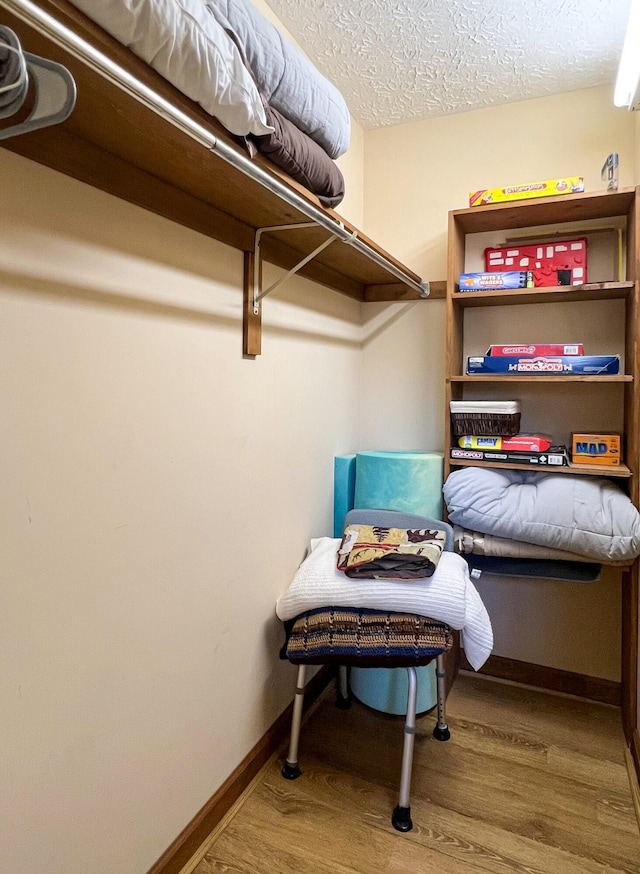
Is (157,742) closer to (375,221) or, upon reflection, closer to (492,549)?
(492,549)

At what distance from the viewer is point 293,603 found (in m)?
1.69

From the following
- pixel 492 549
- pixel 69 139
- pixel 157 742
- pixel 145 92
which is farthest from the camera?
pixel 492 549

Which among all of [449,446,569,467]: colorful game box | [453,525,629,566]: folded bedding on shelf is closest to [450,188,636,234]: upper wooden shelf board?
[449,446,569,467]: colorful game box

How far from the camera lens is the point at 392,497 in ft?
6.83

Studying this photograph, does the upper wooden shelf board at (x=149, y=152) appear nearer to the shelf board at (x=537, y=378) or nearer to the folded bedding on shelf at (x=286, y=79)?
the folded bedding on shelf at (x=286, y=79)

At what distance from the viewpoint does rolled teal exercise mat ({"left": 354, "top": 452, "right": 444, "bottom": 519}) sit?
6.75 ft

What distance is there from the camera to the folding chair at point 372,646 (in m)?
1.54

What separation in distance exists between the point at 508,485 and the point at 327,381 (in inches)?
31.5

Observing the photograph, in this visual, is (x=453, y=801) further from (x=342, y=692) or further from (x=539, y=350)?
(x=539, y=350)

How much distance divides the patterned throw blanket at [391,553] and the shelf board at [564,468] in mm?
320

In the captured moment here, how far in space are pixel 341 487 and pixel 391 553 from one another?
58 centimetres

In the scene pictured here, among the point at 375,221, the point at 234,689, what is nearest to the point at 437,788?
the point at 234,689

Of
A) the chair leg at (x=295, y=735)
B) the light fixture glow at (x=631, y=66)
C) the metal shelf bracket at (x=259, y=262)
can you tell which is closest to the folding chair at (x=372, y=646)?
the chair leg at (x=295, y=735)

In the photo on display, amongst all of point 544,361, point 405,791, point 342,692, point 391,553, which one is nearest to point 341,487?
point 391,553
